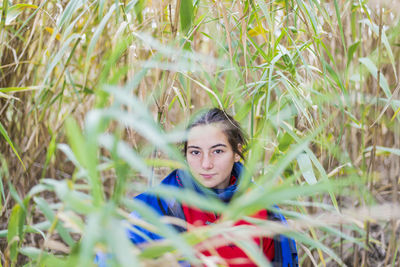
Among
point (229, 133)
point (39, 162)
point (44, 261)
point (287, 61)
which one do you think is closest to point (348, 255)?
point (229, 133)

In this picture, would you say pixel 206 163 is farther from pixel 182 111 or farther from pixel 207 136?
pixel 182 111

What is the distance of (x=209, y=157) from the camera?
3.41 feet

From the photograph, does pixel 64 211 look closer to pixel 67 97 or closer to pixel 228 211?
pixel 228 211

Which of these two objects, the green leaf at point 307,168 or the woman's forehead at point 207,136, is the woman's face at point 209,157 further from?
the green leaf at point 307,168

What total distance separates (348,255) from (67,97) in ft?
3.53

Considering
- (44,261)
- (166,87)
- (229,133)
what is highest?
(166,87)

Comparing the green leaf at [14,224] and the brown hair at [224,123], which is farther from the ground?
the brown hair at [224,123]

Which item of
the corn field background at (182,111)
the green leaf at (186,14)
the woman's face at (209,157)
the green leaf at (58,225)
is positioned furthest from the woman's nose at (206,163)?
the green leaf at (58,225)

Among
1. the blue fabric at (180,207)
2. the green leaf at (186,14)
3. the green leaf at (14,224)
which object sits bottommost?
the blue fabric at (180,207)

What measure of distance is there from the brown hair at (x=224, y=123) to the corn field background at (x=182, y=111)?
0.05 m

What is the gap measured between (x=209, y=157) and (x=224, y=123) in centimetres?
12

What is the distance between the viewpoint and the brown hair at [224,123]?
111 cm

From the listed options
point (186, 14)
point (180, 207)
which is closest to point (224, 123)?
point (180, 207)

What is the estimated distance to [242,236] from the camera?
1.52 feet
